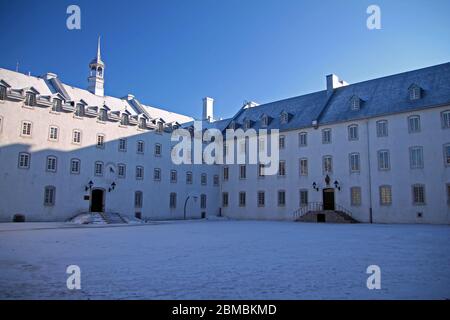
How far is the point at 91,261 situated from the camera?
8617 millimetres

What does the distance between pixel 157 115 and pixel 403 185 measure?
27.8 meters

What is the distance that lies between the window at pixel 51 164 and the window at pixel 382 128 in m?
28.3

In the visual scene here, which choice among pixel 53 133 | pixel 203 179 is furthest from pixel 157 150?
pixel 53 133

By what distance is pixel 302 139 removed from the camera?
36906 mm

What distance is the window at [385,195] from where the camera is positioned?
3012 centimetres

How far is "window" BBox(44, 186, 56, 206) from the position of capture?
28.6 meters

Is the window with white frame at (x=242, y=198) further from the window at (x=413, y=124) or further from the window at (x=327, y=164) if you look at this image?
the window at (x=413, y=124)

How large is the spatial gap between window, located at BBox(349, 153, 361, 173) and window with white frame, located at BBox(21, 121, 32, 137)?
28.0m

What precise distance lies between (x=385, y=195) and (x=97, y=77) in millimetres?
31413

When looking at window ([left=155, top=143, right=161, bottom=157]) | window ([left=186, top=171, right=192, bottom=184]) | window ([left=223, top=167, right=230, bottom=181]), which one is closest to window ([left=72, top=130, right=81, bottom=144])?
window ([left=155, top=143, right=161, bottom=157])

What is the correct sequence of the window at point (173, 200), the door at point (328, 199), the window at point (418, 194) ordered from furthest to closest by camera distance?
the window at point (173, 200)
the door at point (328, 199)
the window at point (418, 194)

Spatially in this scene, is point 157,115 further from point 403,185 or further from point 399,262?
point 399,262

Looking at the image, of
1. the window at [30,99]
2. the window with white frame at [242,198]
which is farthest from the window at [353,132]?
the window at [30,99]
